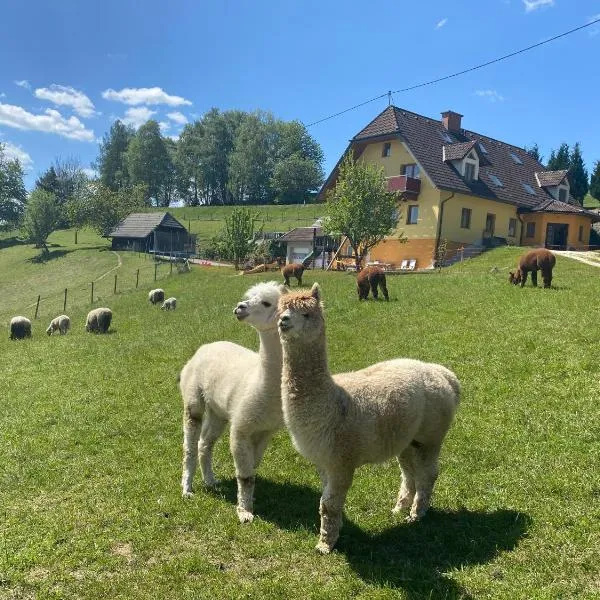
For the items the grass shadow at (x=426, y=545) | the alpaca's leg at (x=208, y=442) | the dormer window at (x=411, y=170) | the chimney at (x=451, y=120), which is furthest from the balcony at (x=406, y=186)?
the grass shadow at (x=426, y=545)

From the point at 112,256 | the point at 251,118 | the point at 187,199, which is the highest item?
the point at 251,118

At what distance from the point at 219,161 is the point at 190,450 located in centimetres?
9380

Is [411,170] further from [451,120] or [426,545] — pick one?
[426,545]

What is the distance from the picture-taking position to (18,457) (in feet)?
26.1

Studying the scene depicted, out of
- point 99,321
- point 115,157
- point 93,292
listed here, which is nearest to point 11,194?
point 115,157

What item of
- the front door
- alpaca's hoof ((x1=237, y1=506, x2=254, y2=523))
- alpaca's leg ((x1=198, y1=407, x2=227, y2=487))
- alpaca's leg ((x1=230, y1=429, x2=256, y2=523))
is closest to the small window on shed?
the front door

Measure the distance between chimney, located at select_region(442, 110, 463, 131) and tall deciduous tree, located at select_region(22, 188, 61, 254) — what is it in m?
48.2

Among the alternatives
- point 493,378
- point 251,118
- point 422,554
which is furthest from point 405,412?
point 251,118

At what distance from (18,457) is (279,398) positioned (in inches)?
195

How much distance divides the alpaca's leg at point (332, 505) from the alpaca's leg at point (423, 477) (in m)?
0.88

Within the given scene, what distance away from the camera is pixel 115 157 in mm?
105938

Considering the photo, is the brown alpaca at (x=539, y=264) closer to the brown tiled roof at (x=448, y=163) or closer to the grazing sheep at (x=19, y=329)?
the brown tiled roof at (x=448, y=163)

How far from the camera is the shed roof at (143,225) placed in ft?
195

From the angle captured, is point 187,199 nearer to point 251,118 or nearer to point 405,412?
point 251,118
